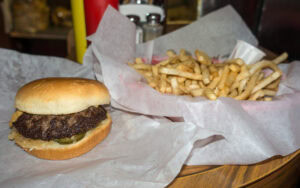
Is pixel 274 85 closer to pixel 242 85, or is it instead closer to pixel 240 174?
Result: pixel 242 85

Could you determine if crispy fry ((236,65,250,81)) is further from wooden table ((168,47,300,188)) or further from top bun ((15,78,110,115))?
top bun ((15,78,110,115))

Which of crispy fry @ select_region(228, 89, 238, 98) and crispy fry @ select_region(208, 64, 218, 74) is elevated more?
crispy fry @ select_region(208, 64, 218, 74)

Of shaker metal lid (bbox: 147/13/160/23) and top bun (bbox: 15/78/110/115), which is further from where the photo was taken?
shaker metal lid (bbox: 147/13/160/23)

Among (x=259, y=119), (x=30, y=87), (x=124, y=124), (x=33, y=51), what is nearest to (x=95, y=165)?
(x=124, y=124)

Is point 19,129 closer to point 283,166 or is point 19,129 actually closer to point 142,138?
point 142,138

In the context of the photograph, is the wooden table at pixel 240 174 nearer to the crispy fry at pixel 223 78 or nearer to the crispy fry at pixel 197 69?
the crispy fry at pixel 223 78

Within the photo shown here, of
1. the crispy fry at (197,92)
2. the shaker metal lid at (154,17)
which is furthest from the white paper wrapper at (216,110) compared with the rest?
the shaker metal lid at (154,17)

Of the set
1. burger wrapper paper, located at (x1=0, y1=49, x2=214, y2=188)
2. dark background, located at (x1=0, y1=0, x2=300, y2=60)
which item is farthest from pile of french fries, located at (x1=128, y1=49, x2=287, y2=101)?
dark background, located at (x1=0, y1=0, x2=300, y2=60)
